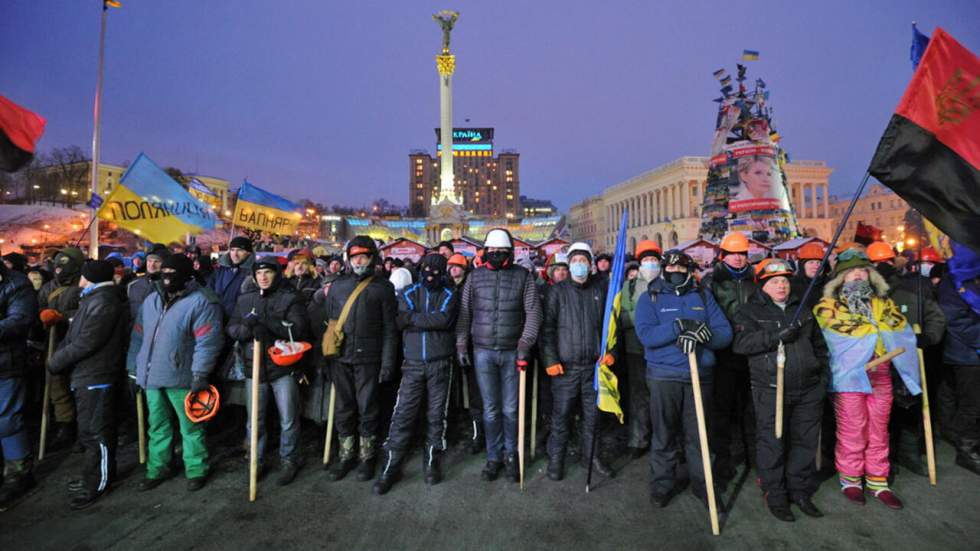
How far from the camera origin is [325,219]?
79.4m

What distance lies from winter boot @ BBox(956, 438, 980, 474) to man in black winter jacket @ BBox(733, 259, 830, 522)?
2007mm

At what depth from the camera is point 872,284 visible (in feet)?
13.2

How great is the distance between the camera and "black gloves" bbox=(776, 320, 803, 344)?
3572 mm

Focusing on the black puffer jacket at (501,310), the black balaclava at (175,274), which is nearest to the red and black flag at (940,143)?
the black puffer jacket at (501,310)

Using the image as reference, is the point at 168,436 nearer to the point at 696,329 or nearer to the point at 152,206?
the point at 152,206

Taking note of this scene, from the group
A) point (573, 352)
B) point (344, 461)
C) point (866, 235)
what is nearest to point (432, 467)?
point (344, 461)

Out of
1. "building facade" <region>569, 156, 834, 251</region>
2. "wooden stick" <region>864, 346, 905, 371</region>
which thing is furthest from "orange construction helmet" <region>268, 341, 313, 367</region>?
"building facade" <region>569, 156, 834, 251</region>

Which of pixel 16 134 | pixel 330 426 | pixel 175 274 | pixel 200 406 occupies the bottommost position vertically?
pixel 330 426

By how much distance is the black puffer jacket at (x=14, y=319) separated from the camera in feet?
13.0

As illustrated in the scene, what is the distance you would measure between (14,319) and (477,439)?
459 cm

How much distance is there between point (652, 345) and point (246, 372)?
397cm

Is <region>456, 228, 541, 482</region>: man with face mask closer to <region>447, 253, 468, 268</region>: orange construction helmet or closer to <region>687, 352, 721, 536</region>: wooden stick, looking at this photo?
<region>447, 253, 468, 268</region>: orange construction helmet

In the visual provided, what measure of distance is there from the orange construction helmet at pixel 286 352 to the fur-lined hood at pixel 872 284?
198 inches

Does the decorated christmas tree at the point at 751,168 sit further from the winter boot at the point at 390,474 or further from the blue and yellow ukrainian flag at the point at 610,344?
the winter boot at the point at 390,474
